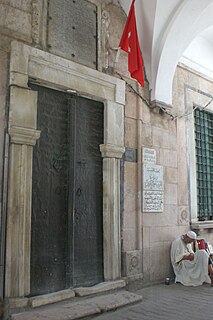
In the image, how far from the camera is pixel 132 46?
4.50m

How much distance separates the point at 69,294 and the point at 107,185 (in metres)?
1.46

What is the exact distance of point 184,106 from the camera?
5758mm

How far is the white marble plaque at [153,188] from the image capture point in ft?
15.4

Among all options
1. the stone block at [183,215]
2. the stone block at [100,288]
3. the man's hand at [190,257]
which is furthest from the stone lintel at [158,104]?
the stone block at [100,288]

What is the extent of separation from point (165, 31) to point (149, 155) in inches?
78.8

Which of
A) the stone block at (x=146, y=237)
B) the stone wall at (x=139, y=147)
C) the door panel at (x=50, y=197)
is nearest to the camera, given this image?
the door panel at (x=50, y=197)

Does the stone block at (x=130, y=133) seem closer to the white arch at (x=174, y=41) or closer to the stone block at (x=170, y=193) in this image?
the white arch at (x=174, y=41)

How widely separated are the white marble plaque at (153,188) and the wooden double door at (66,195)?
770mm

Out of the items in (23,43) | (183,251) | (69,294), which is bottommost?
(69,294)

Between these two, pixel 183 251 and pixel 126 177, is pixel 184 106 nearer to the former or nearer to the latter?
pixel 126 177

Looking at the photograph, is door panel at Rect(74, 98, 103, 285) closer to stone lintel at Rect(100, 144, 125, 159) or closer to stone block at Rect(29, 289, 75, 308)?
stone lintel at Rect(100, 144, 125, 159)

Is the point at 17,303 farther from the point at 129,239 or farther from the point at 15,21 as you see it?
the point at 15,21

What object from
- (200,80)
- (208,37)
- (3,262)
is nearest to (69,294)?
(3,262)

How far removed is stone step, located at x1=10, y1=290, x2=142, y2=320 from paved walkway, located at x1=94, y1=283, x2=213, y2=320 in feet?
0.24
